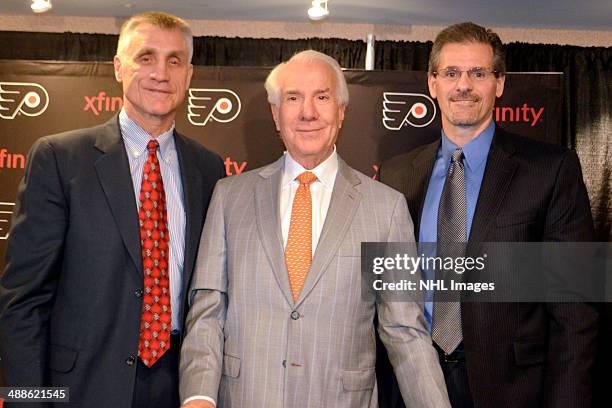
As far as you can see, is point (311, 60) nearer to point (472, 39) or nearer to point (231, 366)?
point (472, 39)

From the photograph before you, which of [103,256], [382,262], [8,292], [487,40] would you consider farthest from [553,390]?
[8,292]

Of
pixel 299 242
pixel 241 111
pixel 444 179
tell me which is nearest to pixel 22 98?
pixel 241 111

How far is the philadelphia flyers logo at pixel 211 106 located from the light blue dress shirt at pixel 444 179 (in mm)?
1538

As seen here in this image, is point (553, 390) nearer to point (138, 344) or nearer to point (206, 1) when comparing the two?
point (138, 344)

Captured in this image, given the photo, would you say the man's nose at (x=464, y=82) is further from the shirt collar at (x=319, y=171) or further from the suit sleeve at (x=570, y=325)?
the shirt collar at (x=319, y=171)

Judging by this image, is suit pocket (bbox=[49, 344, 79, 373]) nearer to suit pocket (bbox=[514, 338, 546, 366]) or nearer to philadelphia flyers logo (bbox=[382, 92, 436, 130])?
suit pocket (bbox=[514, 338, 546, 366])

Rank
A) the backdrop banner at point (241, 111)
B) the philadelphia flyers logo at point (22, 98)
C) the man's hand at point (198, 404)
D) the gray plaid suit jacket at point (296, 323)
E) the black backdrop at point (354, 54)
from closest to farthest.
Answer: the man's hand at point (198, 404)
the gray plaid suit jacket at point (296, 323)
the backdrop banner at point (241, 111)
the philadelphia flyers logo at point (22, 98)
the black backdrop at point (354, 54)

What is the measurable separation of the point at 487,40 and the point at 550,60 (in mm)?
4074

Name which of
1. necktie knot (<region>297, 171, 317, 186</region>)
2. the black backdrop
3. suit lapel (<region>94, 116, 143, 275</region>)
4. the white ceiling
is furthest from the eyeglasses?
the black backdrop

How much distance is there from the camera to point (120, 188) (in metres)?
2.60

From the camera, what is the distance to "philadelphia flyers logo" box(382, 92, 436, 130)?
161 inches

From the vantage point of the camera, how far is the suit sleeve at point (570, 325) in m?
2.63

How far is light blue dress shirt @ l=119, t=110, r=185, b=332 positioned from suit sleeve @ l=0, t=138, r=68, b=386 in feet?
1.01

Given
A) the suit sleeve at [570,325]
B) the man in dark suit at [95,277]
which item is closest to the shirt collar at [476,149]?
the suit sleeve at [570,325]
